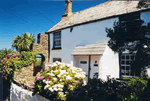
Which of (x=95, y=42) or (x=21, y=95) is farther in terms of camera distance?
(x=95, y=42)

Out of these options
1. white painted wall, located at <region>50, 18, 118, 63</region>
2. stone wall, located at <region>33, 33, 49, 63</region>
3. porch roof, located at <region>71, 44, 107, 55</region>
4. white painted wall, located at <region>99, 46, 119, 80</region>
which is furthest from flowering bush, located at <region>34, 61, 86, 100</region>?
stone wall, located at <region>33, 33, 49, 63</region>

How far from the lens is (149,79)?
276 inches

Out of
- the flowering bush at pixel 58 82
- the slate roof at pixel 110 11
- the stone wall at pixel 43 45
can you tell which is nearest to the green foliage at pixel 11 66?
the flowering bush at pixel 58 82

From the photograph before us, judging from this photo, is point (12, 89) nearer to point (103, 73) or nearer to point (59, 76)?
point (59, 76)

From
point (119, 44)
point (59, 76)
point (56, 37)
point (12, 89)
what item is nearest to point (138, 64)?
point (119, 44)

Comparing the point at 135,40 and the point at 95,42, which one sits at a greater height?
the point at 95,42

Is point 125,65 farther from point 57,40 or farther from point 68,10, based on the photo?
point 68,10

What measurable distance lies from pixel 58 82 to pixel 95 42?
280 inches

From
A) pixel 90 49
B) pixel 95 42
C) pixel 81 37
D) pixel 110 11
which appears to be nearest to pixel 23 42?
pixel 81 37

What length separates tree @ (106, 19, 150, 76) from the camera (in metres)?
5.04

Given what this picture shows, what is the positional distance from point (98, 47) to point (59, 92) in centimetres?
648

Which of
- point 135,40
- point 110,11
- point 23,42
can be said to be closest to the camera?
point 135,40

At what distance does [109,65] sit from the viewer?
9.89 meters

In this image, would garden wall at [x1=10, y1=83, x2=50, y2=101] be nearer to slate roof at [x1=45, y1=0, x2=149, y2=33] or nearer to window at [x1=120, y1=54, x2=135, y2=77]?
window at [x1=120, y1=54, x2=135, y2=77]
